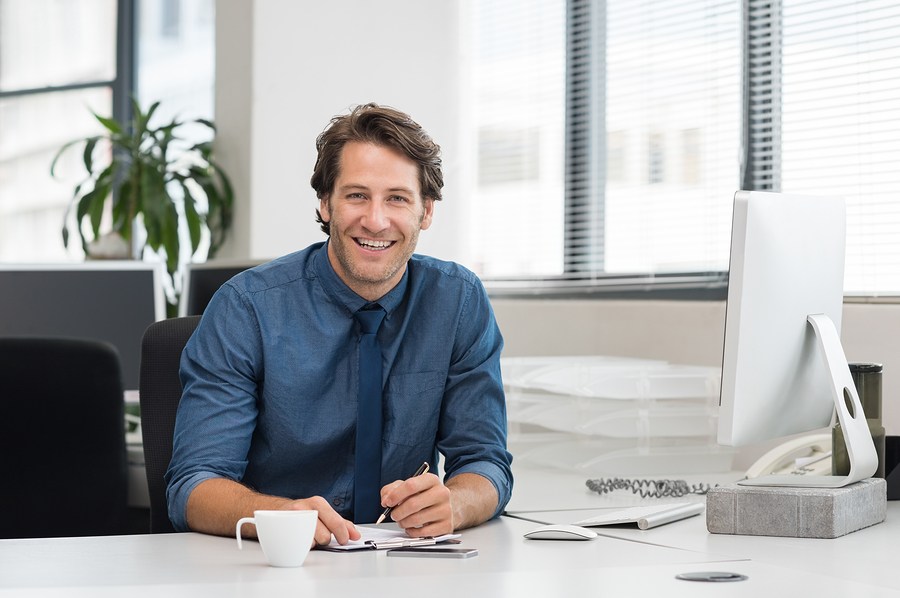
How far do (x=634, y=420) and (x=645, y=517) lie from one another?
885 mm

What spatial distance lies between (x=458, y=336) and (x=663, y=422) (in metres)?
0.81

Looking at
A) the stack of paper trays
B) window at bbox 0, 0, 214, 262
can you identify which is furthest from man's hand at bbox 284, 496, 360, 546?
window at bbox 0, 0, 214, 262

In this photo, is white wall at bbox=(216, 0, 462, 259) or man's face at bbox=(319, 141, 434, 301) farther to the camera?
white wall at bbox=(216, 0, 462, 259)

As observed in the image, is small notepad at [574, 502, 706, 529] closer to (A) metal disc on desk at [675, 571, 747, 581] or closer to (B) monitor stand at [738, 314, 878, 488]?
(B) monitor stand at [738, 314, 878, 488]

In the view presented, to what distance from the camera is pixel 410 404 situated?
194cm

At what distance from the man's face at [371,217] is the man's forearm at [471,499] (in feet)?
1.17

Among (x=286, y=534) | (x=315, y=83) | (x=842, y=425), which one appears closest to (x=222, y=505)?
(x=286, y=534)

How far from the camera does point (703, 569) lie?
4.69 feet

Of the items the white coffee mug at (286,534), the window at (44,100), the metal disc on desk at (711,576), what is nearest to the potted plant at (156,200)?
the window at (44,100)

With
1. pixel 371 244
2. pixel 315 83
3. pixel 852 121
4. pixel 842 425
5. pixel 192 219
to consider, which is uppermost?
pixel 315 83

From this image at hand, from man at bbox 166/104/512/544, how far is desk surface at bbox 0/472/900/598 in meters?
0.25

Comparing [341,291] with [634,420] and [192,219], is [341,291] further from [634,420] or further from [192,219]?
[192,219]

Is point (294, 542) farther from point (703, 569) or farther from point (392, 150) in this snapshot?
point (392, 150)

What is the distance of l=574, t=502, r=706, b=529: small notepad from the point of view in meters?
1.74
